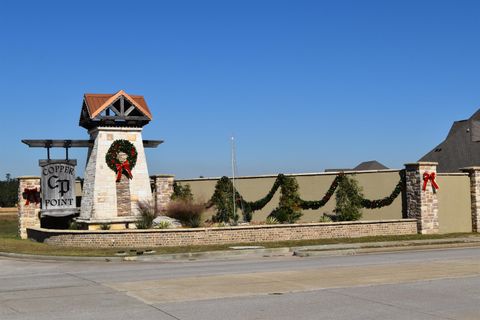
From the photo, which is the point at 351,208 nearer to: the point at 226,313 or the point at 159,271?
the point at 159,271

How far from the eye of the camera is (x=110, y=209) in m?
28.1

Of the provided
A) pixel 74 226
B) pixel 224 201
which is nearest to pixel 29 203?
pixel 74 226

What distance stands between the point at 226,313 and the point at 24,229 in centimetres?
2202

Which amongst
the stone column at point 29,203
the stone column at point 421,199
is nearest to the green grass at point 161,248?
the stone column at point 421,199

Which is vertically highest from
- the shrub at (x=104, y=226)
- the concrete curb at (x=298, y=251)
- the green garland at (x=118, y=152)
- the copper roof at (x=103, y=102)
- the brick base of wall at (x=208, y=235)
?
the copper roof at (x=103, y=102)

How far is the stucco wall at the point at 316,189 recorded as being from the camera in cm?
2864

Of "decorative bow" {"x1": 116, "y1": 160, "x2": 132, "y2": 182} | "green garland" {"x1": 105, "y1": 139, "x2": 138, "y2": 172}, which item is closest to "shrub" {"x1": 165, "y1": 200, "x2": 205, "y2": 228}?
"decorative bow" {"x1": 116, "y1": 160, "x2": 132, "y2": 182}

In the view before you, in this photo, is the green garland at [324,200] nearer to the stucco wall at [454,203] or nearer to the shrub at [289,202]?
the shrub at [289,202]

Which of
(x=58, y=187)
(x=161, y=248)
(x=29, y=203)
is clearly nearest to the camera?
(x=161, y=248)

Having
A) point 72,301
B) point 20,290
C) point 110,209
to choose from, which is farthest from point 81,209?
point 72,301

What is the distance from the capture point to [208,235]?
23953mm

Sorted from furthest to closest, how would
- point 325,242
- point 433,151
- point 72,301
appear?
1. point 433,151
2. point 325,242
3. point 72,301

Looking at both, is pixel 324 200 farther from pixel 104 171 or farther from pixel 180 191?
pixel 104 171

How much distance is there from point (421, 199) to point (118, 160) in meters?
14.2
